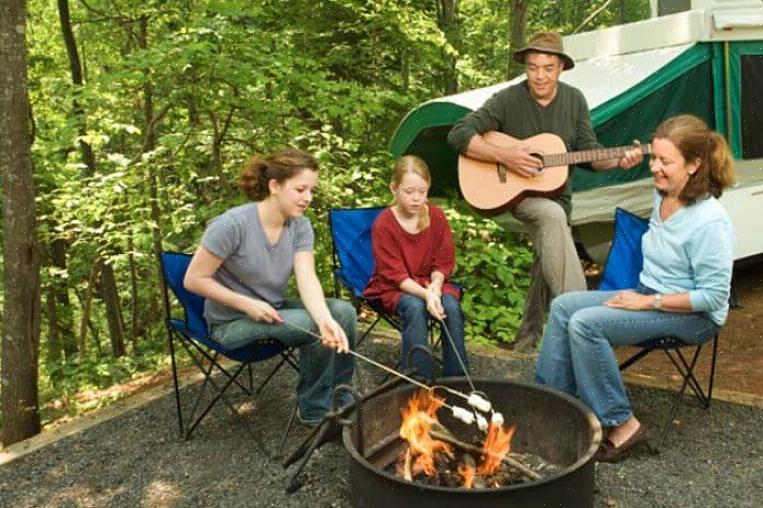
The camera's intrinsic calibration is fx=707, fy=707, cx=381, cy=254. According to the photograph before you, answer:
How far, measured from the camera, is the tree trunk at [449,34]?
337 inches

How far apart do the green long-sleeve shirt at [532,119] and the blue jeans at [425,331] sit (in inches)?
39.6

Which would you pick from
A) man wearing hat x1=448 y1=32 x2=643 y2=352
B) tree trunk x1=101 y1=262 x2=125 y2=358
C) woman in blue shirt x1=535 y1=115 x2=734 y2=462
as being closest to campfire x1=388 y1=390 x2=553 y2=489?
woman in blue shirt x1=535 y1=115 x2=734 y2=462

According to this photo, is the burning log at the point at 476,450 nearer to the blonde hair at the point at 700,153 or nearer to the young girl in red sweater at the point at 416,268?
the young girl in red sweater at the point at 416,268

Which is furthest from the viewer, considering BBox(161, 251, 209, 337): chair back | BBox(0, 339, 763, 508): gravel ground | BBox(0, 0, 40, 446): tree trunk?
BBox(0, 0, 40, 446): tree trunk

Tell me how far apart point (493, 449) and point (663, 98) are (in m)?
3.73

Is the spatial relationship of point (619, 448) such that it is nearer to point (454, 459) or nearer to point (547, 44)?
point (454, 459)

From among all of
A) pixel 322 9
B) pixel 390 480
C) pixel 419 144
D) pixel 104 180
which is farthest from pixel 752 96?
pixel 104 180

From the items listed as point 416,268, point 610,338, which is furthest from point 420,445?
point 416,268

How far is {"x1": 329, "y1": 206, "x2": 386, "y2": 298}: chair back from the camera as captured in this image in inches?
150

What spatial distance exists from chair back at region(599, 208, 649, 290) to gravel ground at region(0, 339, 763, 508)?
0.53 meters

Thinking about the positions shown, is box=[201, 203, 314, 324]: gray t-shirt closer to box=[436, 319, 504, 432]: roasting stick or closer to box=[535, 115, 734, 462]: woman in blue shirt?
box=[436, 319, 504, 432]: roasting stick

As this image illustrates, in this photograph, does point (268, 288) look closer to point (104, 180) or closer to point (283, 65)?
point (283, 65)

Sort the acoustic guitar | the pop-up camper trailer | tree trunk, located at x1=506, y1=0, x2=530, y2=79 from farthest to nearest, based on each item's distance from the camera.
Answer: tree trunk, located at x1=506, y1=0, x2=530, y2=79 → the pop-up camper trailer → the acoustic guitar

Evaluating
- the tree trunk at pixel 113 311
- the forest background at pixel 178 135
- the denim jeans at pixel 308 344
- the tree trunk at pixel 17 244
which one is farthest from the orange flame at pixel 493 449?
the tree trunk at pixel 113 311
